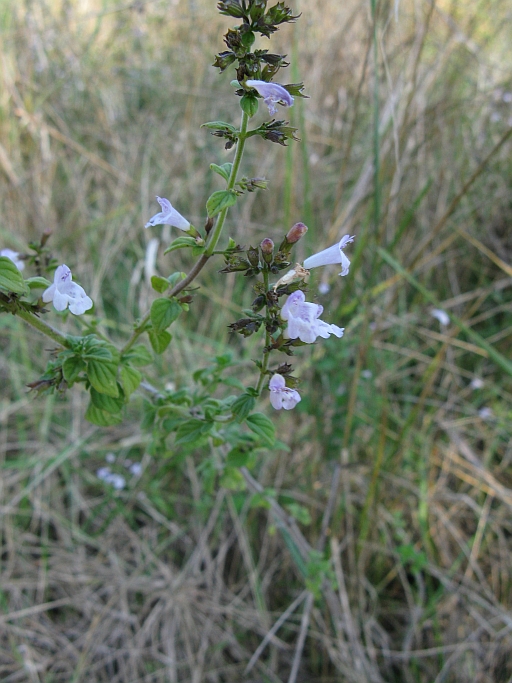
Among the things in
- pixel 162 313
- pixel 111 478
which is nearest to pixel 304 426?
pixel 111 478

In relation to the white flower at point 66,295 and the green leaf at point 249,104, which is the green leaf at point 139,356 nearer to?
the white flower at point 66,295

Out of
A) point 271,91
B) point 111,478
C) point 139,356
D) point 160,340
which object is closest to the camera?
point 271,91

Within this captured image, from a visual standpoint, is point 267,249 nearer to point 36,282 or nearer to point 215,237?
point 215,237

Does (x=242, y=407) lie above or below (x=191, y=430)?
above

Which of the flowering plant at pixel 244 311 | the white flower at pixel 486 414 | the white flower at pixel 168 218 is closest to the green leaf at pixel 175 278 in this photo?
the flowering plant at pixel 244 311

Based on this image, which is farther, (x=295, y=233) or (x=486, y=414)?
(x=486, y=414)

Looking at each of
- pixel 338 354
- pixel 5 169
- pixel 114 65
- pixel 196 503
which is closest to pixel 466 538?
pixel 338 354
